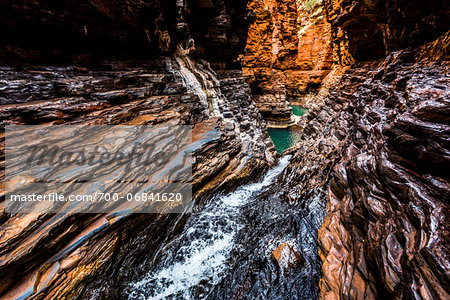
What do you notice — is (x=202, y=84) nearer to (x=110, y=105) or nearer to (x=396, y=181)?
(x=110, y=105)

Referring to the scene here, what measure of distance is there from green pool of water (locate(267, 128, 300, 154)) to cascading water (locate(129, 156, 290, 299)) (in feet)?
41.1

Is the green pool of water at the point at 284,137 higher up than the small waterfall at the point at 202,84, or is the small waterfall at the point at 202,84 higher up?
the small waterfall at the point at 202,84

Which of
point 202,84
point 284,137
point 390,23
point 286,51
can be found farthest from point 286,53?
point 202,84

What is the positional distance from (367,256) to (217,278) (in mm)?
3730

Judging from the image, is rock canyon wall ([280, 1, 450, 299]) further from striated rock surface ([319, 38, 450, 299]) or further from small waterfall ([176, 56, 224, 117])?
small waterfall ([176, 56, 224, 117])

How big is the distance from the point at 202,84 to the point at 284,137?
42.6ft

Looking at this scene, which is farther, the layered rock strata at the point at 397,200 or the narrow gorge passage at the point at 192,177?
the narrow gorge passage at the point at 192,177

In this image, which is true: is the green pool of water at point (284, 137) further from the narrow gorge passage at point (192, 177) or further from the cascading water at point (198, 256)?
the cascading water at point (198, 256)

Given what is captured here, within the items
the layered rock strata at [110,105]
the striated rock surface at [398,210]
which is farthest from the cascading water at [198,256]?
the striated rock surface at [398,210]

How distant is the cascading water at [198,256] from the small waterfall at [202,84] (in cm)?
613

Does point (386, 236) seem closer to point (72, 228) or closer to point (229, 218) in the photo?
point (229, 218)

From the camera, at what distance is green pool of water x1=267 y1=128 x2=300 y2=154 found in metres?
18.4

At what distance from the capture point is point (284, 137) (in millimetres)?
20453

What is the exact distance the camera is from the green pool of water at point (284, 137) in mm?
18403
